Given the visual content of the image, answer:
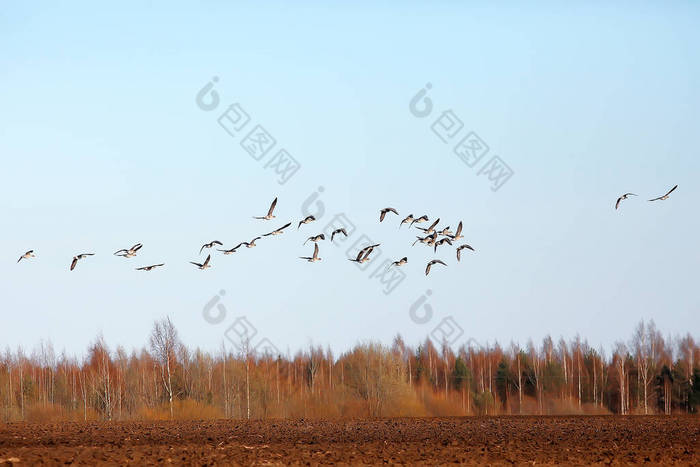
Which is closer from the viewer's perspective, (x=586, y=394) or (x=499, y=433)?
(x=499, y=433)

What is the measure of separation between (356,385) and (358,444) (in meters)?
39.0

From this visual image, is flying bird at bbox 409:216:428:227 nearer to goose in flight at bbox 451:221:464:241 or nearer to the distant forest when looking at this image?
goose in flight at bbox 451:221:464:241

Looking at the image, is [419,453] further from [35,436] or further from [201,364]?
[201,364]

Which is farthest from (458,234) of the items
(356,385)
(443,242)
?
(356,385)

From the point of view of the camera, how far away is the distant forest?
2758 inches

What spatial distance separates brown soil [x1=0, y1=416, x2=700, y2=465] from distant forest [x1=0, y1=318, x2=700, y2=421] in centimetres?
2322

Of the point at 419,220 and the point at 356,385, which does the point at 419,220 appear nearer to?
the point at 419,220

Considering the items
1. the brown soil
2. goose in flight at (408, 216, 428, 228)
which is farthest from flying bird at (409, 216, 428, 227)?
the brown soil

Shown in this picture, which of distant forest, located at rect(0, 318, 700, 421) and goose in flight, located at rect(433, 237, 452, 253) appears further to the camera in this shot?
distant forest, located at rect(0, 318, 700, 421)

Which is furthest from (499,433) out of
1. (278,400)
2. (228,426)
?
(278,400)

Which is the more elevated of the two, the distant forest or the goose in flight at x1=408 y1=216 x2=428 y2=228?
the goose in flight at x1=408 y1=216 x2=428 y2=228

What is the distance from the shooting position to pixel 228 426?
47.4 meters

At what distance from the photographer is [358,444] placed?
113 ft

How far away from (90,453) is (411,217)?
54.4 feet
